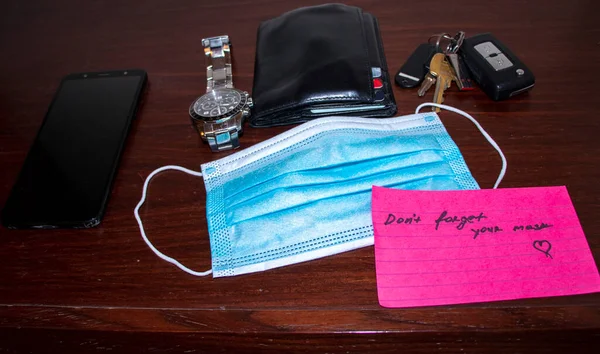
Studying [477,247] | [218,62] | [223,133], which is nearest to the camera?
[477,247]

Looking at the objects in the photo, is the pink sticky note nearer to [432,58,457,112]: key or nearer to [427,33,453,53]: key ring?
[432,58,457,112]: key

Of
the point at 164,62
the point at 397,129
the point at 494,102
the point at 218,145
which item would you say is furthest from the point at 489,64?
the point at 164,62

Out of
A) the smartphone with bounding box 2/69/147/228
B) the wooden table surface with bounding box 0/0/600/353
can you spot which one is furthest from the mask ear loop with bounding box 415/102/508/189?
the smartphone with bounding box 2/69/147/228

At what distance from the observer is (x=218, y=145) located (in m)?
0.65

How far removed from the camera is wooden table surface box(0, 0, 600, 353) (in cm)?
49

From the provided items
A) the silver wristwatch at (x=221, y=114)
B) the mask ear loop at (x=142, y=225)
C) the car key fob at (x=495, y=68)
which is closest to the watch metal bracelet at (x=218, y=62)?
the silver wristwatch at (x=221, y=114)

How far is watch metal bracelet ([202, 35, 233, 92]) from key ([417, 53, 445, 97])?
0.90 feet

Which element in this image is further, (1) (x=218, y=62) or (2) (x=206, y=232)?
(1) (x=218, y=62)

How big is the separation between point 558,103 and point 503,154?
0.13 metres

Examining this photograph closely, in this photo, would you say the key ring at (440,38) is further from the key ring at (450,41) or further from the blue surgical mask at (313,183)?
the blue surgical mask at (313,183)

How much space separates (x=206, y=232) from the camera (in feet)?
1.86

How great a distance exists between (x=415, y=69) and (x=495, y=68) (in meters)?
0.11

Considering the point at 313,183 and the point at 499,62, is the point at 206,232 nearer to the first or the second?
the point at 313,183

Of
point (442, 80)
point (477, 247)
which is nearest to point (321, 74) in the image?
point (442, 80)
